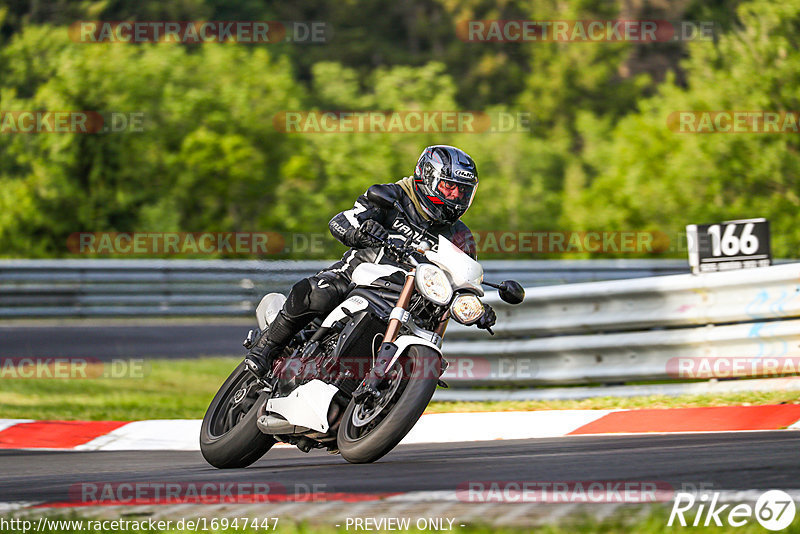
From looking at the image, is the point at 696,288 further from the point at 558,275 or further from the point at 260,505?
the point at 558,275

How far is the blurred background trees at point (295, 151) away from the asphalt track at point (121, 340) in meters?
7.13

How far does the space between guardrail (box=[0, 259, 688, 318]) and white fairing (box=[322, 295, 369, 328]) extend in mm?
9751

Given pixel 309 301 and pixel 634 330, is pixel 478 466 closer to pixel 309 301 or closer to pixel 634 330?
pixel 309 301

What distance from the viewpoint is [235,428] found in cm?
702

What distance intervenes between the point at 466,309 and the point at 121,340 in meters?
9.59

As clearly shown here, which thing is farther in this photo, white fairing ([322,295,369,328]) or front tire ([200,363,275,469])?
front tire ([200,363,275,469])

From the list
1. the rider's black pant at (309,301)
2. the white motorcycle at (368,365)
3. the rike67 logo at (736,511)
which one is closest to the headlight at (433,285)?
the white motorcycle at (368,365)

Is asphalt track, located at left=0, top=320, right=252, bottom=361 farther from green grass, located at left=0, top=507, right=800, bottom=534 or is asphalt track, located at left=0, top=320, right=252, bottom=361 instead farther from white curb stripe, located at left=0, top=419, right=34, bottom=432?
green grass, located at left=0, top=507, right=800, bottom=534

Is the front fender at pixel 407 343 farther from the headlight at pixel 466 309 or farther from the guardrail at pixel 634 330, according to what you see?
the guardrail at pixel 634 330

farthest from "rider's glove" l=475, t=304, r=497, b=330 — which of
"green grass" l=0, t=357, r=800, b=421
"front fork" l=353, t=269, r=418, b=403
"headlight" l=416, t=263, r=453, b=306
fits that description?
"green grass" l=0, t=357, r=800, b=421

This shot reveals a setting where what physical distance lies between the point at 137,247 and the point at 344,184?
939cm

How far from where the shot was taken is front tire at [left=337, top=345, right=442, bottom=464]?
5.99 m

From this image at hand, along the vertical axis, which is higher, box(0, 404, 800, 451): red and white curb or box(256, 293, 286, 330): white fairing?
box(256, 293, 286, 330): white fairing

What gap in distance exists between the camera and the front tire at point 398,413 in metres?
5.99
